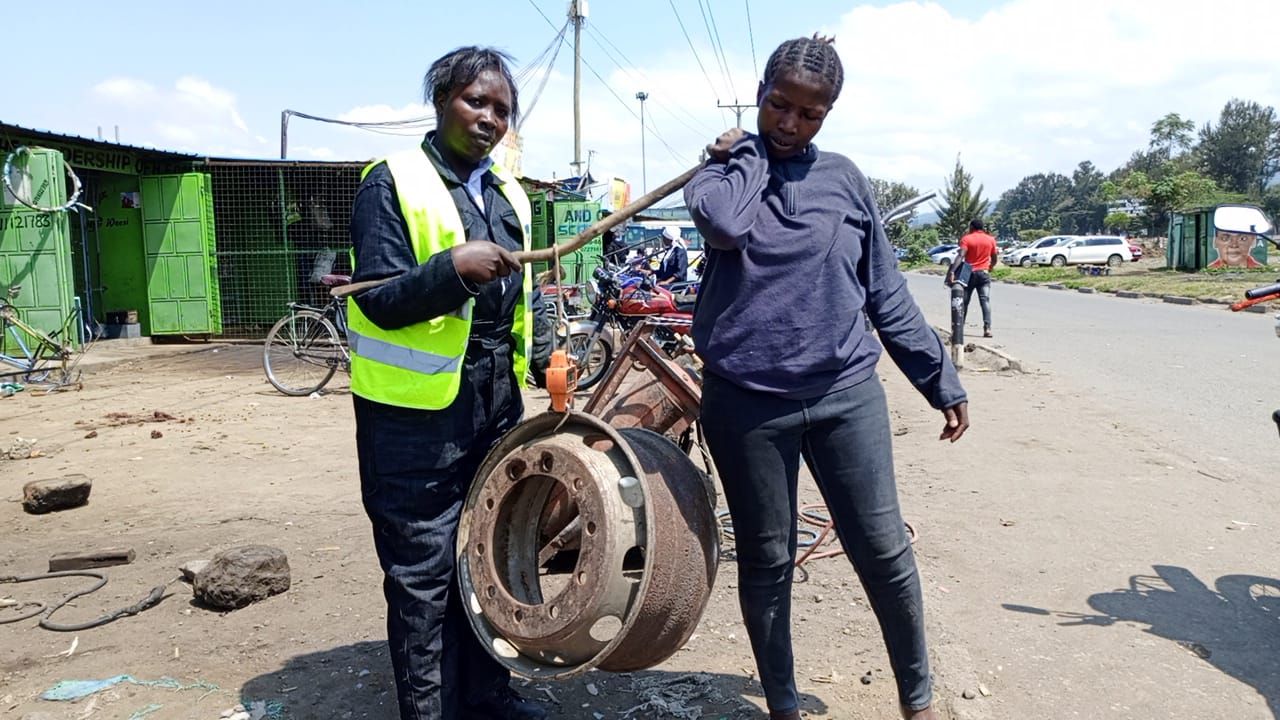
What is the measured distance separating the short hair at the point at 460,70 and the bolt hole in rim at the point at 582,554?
2.87ft

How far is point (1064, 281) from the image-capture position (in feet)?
97.1

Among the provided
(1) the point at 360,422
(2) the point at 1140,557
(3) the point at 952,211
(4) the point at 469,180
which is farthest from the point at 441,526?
(3) the point at 952,211

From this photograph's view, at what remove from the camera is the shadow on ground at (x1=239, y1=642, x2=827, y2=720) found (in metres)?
2.90

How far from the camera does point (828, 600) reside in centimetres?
377

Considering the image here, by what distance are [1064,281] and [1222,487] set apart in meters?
26.4

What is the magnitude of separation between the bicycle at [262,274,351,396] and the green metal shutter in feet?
14.9

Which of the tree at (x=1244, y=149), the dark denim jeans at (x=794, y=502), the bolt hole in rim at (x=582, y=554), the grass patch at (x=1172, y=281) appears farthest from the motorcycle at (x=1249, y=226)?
the tree at (x=1244, y=149)

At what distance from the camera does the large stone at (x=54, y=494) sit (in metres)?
5.08

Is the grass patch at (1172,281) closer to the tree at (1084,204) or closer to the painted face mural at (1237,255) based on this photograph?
the painted face mural at (1237,255)

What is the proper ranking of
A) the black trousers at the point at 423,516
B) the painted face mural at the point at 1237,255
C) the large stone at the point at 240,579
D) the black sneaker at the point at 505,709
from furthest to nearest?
1. the painted face mural at the point at 1237,255
2. the large stone at the point at 240,579
3. the black sneaker at the point at 505,709
4. the black trousers at the point at 423,516

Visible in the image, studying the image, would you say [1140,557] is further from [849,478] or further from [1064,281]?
[1064,281]

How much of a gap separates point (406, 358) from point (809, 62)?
1216 millimetres

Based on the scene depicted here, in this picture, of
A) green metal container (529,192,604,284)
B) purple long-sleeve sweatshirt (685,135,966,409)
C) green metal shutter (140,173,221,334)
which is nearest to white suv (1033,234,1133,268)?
green metal container (529,192,604,284)

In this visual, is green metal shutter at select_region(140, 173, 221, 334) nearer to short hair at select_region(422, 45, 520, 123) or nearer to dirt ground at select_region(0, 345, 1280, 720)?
dirt ground at select_region(0, 345, 1280, 720)
